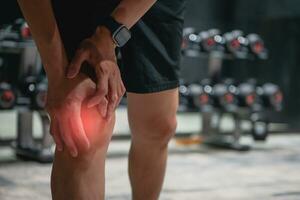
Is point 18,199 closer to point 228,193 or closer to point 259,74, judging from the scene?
point 228,193

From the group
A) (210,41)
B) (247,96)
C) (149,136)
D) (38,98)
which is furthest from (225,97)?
(149,136)

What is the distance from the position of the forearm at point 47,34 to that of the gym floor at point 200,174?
140 centimetres

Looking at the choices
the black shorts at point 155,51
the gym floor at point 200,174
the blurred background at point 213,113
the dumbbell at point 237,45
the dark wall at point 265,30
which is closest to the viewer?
the black shorts at point 155,51

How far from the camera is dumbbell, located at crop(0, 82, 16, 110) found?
292 cm

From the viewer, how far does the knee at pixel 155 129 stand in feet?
4.84

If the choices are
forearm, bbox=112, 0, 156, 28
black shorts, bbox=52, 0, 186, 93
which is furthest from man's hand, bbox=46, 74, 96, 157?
black shorts, bbox=52, 0, 186, 93

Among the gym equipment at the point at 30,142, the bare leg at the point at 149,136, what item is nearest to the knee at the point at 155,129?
the bare leg at the point at 149,136

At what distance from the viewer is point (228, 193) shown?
8.11 feet

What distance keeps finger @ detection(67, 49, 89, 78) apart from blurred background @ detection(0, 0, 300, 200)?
144 cm

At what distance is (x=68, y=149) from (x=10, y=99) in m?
2.11

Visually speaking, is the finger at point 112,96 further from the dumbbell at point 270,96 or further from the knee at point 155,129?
the dumbbell at point 270,96

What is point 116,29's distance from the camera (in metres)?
0.93

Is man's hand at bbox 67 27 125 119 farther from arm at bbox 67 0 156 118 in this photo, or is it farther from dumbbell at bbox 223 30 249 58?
dumbbell at bbox 223 30 249 58

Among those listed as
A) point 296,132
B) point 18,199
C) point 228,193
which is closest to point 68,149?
point 18,199
